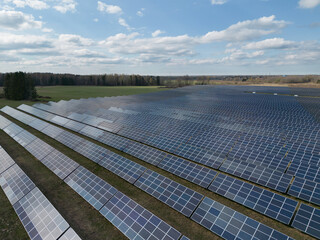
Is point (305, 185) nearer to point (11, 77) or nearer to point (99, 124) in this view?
point (99, 124)

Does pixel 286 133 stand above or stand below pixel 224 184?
above

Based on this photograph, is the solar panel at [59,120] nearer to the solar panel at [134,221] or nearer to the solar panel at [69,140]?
the solar panel at [69,140]

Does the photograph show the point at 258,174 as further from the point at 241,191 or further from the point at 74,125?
the point at 74,125

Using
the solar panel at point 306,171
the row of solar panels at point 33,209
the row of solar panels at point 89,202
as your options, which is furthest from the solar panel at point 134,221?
the solar panel at point 306,171

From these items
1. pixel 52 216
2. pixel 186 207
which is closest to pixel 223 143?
pixel 186 207

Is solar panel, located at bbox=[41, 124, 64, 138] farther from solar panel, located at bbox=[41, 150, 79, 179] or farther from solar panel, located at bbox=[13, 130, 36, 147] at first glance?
solar panel, located at bbox=[41, 150, 79, 179]
